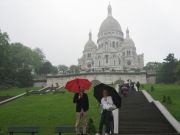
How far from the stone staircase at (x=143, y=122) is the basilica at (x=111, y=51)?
7548cm

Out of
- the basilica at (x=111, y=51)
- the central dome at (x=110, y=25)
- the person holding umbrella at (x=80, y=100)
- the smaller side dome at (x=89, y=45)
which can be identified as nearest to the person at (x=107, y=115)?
the person holding umbrella at (x=80, y=100)

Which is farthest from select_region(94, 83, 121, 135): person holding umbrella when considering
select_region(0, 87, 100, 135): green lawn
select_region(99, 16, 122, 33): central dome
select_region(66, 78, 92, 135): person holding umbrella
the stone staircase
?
select_region(99, 16, 122, 33): central dome

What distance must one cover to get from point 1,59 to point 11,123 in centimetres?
3995

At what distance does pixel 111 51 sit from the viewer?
106 m

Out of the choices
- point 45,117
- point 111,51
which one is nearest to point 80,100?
point 45,117

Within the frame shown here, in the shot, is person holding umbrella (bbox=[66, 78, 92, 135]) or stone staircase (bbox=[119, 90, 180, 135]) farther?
stone staircase (bbox=[119, 90, 180, 135])

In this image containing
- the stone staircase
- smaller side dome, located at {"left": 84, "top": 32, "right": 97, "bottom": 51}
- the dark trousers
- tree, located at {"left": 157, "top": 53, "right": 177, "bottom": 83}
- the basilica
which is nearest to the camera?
the dark trousers

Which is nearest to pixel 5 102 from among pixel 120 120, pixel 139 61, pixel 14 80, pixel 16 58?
pixel 120 120

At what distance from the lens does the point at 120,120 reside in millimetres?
22422

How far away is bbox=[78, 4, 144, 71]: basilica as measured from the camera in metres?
106

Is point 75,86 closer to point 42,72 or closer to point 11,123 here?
point 11,123

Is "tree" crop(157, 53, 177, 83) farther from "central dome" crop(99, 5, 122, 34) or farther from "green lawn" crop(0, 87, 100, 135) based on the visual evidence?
"green lawn" crop(0, 87, 100, 135)

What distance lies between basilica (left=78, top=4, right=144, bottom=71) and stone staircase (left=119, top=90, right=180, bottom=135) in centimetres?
7548

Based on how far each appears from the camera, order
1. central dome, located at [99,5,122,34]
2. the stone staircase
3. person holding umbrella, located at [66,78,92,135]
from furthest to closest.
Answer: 1. central dome, located at [99,5,122,34]
2. the stone staircase
3. person holding umbrella, located at [66,78,92,135]
